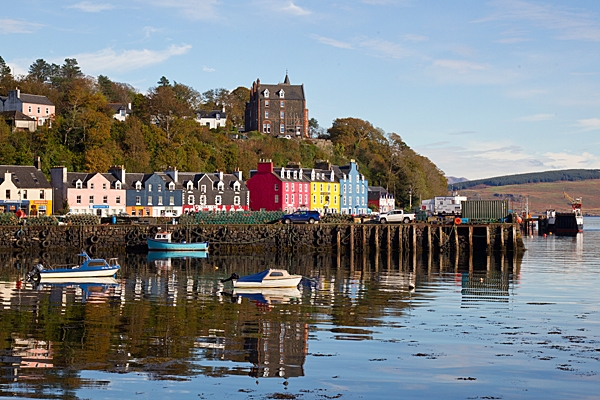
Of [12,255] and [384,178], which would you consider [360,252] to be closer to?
[12,255]

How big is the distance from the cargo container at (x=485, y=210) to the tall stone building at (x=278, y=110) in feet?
230

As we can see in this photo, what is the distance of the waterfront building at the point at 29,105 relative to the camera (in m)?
125

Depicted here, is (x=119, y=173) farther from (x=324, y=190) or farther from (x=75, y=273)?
(x=75, y=273)

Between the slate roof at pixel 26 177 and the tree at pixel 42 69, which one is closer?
the slate roof at pixel 26 177

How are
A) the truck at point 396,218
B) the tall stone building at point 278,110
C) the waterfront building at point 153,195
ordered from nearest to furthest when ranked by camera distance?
the truck at point 396,218 < the waterfront building at point 153,195 < the tall stone building at point 278,110

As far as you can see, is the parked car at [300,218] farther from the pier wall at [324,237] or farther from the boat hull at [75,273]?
the boat hull at [75,273]

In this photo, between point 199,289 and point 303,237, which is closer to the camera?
point 199,289

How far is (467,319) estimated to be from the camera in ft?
115

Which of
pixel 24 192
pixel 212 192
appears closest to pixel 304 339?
pixel 24 192

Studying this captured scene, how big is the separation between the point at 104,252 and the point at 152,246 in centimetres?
453

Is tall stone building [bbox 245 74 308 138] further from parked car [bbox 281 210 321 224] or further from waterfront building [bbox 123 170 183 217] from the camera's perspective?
parked car [bbox 281 210 321 224]

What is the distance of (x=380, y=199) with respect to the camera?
13962 cm

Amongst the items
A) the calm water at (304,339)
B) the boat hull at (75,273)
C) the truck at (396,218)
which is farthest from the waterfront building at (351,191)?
the boat hull at (75,273)

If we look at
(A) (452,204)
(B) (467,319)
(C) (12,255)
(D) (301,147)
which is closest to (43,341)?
(B) (467,319)
